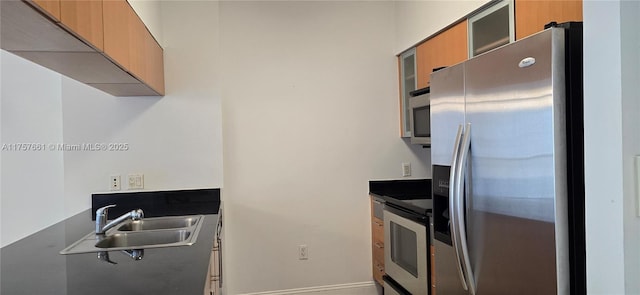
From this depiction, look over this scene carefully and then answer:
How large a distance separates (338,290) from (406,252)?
3.10ft

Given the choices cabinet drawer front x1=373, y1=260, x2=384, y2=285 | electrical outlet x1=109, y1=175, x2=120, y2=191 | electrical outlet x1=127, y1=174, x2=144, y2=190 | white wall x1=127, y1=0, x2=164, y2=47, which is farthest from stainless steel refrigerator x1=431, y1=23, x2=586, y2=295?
electrical outlet x1=109, y1=175, x2=120, y2=191

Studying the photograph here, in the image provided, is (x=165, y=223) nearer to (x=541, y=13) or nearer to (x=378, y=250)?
(x=378, y=250)

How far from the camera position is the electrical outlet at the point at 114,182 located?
3.01m

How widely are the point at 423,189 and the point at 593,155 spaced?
2620 mm

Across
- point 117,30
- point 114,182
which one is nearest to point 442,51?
point 117,30

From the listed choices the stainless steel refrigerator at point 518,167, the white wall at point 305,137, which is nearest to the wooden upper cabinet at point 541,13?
the stainless steel refrigerator at point 518,167

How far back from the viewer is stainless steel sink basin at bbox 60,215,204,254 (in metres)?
1.97

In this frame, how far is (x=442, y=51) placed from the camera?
2906 mm

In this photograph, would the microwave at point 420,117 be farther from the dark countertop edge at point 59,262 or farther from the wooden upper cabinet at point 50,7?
the wooden upper cabinet at point 50,7

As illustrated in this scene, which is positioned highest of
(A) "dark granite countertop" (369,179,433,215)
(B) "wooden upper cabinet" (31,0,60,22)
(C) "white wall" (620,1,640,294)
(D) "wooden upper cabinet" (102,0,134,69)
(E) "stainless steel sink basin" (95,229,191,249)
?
(D) "wooden upper cabinet" (102,0,134,69)

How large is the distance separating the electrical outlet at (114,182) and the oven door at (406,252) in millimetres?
1879

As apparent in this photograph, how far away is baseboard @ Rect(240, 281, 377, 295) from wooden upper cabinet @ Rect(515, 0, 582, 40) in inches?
90.6

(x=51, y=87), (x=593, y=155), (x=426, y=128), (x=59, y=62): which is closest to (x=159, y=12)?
(x=51, y=87)

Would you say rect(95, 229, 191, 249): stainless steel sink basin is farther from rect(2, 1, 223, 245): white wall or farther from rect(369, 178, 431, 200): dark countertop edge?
rect(369, 178, 431, 200): dark countertop edge
